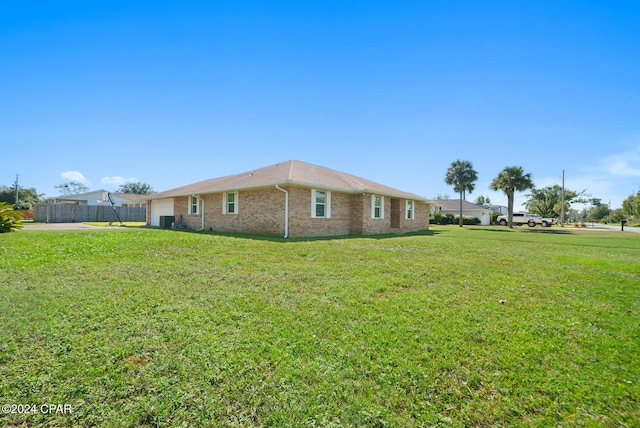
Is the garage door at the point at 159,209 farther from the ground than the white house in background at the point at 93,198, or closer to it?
closer to it

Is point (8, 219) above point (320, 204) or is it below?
below

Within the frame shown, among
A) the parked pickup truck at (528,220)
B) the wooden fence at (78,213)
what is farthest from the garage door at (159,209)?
the parked pickup truck at (528,220)

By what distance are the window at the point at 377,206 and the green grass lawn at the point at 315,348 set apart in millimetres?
10779

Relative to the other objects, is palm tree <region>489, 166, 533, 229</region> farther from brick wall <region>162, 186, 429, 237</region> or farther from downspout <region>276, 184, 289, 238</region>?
downspout <region>276, 184, 289, 238</region>

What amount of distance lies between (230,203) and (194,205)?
4740 mm

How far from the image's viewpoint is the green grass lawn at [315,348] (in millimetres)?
2189

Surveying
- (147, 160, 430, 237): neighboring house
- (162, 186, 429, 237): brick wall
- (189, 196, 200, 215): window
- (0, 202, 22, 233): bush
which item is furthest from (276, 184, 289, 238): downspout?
(0, 202, 22, 233): bush

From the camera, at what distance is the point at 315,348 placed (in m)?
3.07

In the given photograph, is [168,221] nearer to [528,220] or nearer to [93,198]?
[93,198]

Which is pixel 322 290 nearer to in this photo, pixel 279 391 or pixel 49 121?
pixel 279 391

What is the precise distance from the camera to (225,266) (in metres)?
6.88

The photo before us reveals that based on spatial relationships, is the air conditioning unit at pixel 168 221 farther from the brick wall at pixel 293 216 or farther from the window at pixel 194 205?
the window at pixel 194 205

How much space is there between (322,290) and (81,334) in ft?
11.2

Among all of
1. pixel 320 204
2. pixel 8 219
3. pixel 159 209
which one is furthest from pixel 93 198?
pixel 320 204
